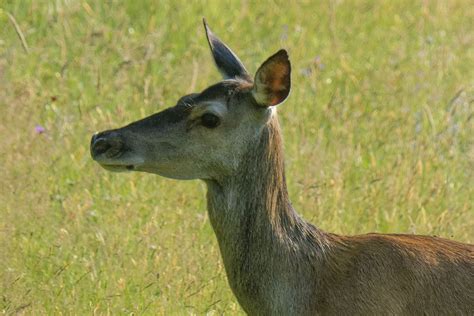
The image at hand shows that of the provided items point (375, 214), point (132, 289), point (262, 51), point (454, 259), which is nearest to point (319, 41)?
point (262, 51)

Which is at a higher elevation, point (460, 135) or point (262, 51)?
point (262, 51)

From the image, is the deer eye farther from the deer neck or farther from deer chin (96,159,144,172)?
deer chin (96,159,144,172)

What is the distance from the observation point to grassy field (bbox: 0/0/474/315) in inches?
292

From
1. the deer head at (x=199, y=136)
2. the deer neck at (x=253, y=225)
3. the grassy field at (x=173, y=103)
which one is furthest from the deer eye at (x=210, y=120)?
the grassy field at (x=173, y=103)

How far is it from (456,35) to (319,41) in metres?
1.35

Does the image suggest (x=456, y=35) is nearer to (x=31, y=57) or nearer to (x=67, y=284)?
(x=31, y=57)

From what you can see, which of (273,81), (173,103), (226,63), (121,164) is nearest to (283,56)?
(273,81)

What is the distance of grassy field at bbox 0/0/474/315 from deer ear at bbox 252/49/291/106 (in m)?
1.54

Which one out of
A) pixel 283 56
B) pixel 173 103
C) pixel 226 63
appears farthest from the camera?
pixel 173 103

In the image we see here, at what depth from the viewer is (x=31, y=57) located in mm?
10398

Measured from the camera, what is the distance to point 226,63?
6.48m

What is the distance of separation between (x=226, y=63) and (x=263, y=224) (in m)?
0.89

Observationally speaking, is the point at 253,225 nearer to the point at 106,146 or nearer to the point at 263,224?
the point at 263,224

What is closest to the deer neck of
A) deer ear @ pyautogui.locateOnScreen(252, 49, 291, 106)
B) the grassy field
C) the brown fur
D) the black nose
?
the brown fur
